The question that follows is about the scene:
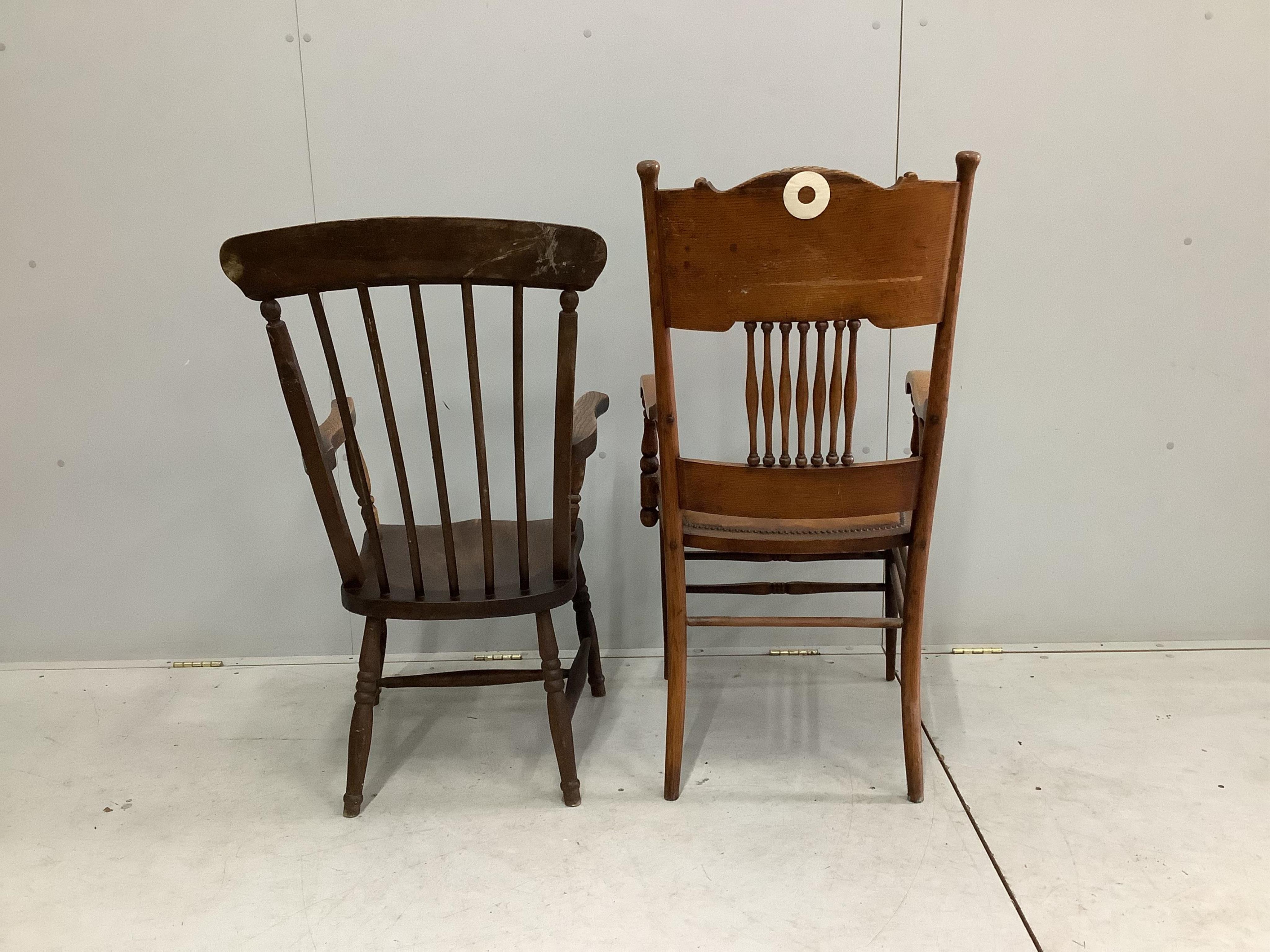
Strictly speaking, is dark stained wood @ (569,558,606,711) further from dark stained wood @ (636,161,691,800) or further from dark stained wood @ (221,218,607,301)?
dark stained wood @ (221,218,607,301)

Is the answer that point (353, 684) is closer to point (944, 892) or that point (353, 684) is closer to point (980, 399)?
point (944, 892)

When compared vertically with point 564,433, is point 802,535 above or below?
below

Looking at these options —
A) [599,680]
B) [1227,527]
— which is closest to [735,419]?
[599,680]

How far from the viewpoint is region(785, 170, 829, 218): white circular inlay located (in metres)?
1.46

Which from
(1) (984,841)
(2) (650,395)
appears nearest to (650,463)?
(2) (650,395)

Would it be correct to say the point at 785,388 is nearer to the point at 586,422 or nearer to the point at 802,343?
the point at 802,343

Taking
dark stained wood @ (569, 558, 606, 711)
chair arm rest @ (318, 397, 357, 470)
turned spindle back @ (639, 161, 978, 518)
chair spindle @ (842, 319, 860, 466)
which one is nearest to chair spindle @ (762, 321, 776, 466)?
turned spindle back @ (639, 161, 978, 518)

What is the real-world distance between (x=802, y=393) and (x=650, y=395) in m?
0.37

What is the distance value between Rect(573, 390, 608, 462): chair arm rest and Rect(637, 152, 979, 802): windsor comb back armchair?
11cm

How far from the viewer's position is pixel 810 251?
4.93 ft

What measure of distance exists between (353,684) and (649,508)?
999 mm

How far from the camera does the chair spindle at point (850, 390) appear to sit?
5.08ft

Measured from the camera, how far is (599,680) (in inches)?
87.7

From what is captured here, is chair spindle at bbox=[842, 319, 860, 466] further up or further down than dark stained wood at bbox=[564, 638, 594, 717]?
further up
